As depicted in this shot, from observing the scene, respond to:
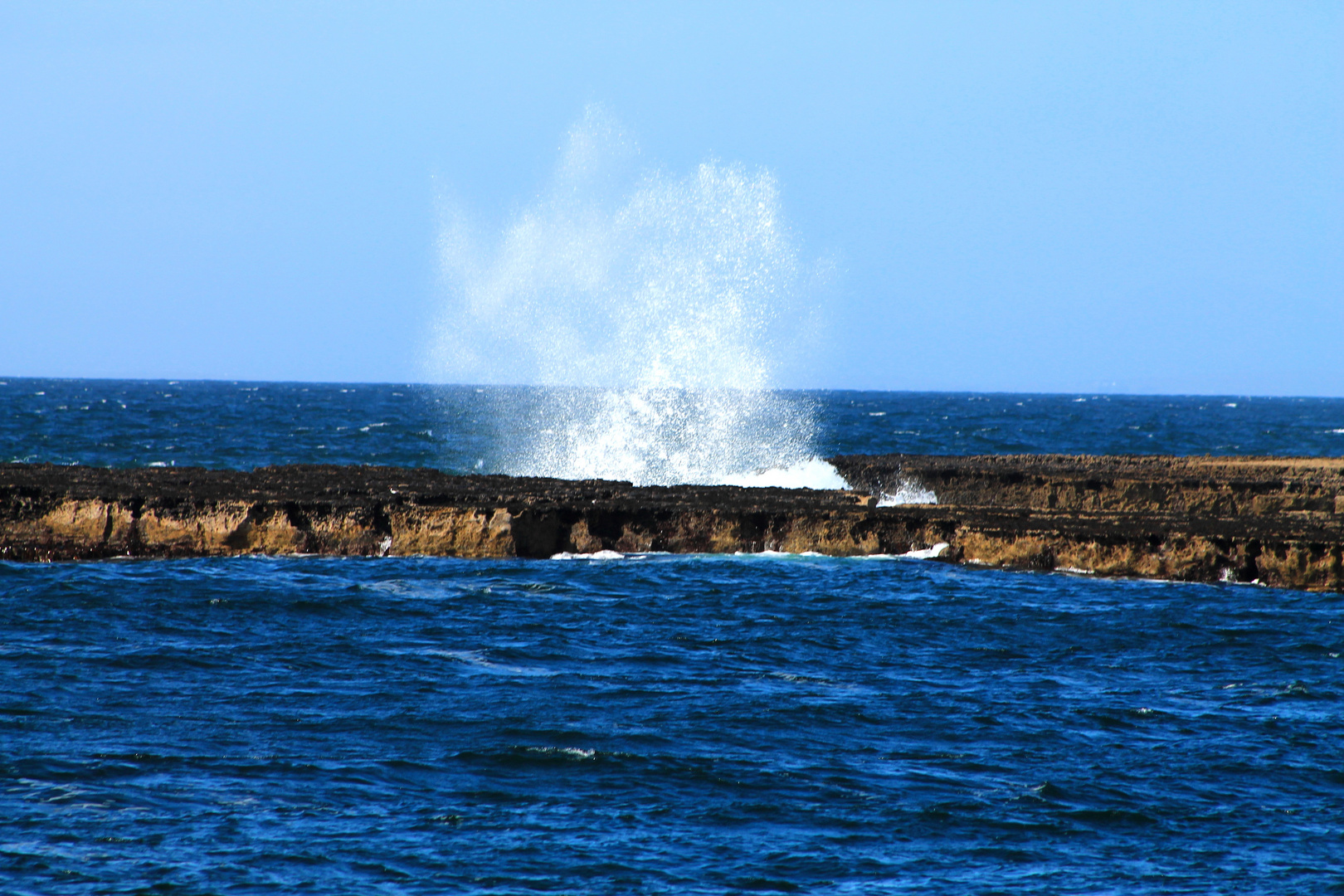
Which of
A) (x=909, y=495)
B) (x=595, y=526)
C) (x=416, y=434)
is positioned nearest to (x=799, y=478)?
(x=909, y=495)

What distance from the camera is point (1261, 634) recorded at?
1816 centimetres

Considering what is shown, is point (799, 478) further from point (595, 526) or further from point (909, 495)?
point (595, 526)

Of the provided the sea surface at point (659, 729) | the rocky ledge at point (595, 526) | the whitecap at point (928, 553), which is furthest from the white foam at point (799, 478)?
the sea surface at point (659, 729)

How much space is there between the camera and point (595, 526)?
25.0 meters

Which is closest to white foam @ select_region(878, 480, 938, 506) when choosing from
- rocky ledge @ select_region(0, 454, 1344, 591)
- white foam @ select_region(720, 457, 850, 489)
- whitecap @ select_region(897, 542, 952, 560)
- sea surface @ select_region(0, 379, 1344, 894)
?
white foam @ select_region(720, 457, 850, 489)

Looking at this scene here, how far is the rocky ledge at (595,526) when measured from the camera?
22609 mm

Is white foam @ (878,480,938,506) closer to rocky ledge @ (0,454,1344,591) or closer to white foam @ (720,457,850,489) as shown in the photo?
white foam @ (720,457,850,489)

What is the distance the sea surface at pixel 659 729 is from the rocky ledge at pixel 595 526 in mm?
680

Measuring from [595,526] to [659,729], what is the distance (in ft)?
39.1

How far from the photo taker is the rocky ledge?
74.2ft

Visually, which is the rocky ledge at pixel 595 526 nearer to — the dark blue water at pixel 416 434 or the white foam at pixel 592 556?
the white foam at pixel 592 556

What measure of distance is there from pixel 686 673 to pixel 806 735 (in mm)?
3041

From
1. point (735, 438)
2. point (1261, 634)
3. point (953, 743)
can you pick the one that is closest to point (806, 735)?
point (953, 743)

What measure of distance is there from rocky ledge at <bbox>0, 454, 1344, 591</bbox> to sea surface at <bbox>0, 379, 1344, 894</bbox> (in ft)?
2.23
